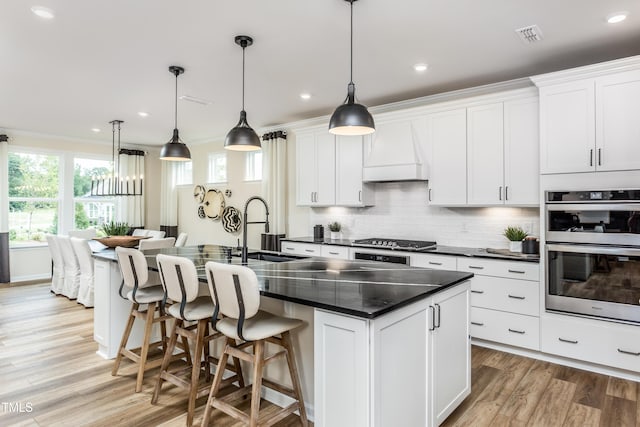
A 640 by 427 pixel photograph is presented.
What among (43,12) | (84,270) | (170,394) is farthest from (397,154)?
(84,270)

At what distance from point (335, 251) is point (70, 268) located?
3.98m

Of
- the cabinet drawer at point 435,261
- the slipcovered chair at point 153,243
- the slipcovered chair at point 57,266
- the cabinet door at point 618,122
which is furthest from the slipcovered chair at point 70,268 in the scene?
the cabinet door at point 618,122

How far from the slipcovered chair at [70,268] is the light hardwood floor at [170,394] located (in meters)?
1.70

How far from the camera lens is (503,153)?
3.84 meters

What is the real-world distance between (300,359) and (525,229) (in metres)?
2.81

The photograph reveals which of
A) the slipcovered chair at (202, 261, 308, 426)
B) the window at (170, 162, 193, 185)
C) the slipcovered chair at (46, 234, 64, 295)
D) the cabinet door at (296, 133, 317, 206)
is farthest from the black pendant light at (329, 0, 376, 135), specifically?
the window at (170, 162, 193, 185)

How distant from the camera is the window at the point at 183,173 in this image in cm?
808

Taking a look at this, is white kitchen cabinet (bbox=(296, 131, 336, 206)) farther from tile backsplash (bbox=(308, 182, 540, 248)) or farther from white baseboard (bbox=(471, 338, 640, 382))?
white baseboard (bbox=(471, 338, 640, 382))

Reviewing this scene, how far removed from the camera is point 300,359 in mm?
2488

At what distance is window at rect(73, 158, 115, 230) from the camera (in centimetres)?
749

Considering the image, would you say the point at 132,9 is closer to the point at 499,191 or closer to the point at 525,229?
the point at 499,191

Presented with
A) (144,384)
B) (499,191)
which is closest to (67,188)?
(144,384)

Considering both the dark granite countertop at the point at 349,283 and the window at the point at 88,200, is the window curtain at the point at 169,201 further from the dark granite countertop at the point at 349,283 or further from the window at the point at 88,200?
the dark granite countertop at the point at 349,283

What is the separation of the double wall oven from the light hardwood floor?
0.59 meters
